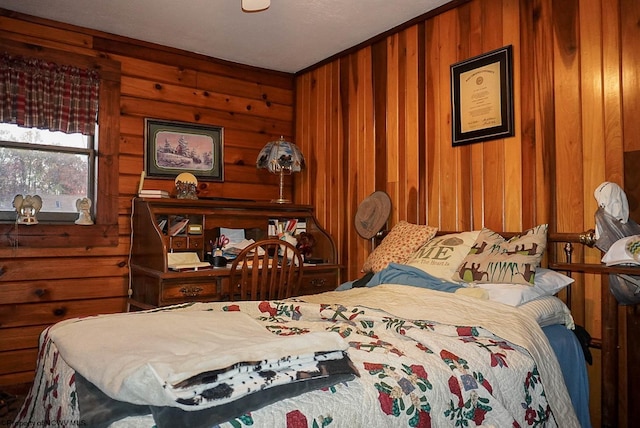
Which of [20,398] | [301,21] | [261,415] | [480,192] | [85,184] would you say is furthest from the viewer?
[85,184]

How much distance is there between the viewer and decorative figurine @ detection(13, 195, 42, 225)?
2.80 metres

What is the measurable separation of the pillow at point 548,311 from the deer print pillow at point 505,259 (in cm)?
10

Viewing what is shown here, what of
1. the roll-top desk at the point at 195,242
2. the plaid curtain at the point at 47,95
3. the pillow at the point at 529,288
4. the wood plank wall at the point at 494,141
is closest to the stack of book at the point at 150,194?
the roll-top desk at the point at 195,242

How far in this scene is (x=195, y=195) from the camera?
127 inches

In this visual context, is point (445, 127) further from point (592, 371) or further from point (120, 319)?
point (120, 319)

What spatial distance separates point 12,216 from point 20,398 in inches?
43.1

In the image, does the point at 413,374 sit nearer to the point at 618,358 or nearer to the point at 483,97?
the point at 618,358

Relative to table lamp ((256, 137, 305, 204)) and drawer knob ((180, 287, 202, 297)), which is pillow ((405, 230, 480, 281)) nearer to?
drawer knob ((180, 287, 202, 297))

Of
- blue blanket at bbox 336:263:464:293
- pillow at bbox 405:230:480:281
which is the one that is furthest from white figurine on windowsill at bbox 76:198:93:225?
pillow at bbox 405:230:480:281

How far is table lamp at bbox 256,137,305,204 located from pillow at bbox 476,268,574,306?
1.92 meters

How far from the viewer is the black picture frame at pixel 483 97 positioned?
2428 mm

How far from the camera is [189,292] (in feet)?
8.82

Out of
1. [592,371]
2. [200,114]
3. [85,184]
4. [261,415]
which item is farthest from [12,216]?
[592,371]

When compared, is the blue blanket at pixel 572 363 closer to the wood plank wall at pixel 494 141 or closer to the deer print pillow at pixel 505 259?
the deer print pillow at pixel 505 259
